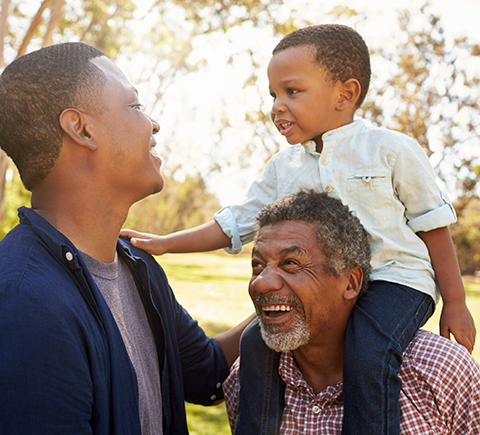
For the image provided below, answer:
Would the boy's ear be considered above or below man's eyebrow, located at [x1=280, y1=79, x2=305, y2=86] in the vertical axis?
below

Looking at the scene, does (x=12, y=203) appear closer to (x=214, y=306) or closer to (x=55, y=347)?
(x=214, y=306)

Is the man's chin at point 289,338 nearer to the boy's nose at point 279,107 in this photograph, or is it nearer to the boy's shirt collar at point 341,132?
the boy's shirt collar at point 341,132

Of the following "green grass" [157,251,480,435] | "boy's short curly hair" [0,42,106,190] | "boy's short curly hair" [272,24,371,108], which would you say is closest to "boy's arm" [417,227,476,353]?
"boy's short curly hair" [272,24,371,108]

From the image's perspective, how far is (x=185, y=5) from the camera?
10.9 m

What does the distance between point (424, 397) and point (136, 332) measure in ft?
4.52

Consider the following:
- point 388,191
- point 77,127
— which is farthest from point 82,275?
point 388,191

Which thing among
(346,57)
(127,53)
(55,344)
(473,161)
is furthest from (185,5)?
(473,161)

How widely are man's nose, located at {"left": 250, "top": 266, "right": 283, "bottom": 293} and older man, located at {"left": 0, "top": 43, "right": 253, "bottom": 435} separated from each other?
51 cm

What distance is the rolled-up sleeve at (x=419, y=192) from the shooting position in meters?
2.63

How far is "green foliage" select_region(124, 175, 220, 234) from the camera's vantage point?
31.2 meters

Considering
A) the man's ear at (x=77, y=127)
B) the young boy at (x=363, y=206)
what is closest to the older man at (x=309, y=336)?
the young boy at (x=363, y=206)

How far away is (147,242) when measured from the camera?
111 inches

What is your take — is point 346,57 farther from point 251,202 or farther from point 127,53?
point 127,53

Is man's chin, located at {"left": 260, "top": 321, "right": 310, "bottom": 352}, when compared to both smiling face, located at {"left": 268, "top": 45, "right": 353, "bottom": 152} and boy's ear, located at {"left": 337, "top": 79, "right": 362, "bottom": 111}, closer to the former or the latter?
smiling face, located at {"left": 268, "top": 45, "right": 353, "bottom": 152}
